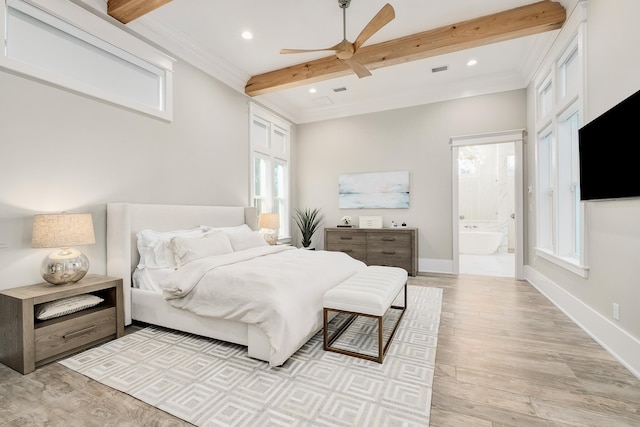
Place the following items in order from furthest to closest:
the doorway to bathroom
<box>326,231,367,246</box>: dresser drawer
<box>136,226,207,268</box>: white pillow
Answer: the doorway to bathroom < <box>326,231,367,246</box>: dresser drawer < <box>136,226,207,268</box>: white pillow

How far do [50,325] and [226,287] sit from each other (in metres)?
1.28

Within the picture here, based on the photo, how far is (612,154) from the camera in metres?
2.20

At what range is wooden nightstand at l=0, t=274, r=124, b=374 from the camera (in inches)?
78.9

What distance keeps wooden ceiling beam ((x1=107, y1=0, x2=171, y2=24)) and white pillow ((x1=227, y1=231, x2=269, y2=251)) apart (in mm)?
2422

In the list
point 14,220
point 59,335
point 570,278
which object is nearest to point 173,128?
point 14,220

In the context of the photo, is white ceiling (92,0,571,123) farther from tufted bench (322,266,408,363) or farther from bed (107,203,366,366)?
tufted bench (322,266,408,363)

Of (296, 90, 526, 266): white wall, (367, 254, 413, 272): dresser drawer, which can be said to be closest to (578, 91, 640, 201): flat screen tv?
(296, 90, 526, 266): white wall

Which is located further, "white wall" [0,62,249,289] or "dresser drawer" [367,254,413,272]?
"dresser drawer" [367,254,413,272]

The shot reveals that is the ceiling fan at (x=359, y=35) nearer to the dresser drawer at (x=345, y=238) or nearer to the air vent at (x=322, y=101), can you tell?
the air vent at (x=322, y=101)

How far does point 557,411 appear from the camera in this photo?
161 centimetres

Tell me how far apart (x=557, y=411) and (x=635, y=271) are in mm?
1180

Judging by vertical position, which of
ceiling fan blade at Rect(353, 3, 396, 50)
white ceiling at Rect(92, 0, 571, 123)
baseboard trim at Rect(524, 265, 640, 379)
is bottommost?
baseboard trim at Rect(524, 265, 640, 379)

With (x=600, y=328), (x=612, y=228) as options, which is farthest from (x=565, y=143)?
(x=600, y=328)

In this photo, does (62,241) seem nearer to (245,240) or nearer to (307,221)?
(245,240)
